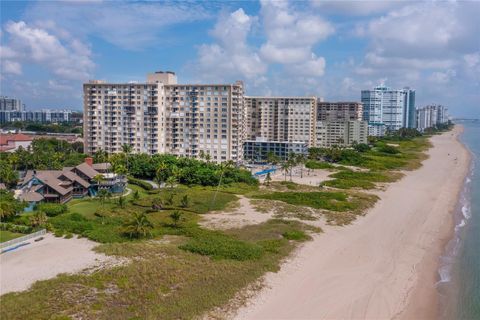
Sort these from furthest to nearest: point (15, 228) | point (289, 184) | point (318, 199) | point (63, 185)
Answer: point (289, 184) < point (318, 199) < point (63, 185) < point (15, 228)

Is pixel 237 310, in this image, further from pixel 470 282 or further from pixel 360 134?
pixel 360 134

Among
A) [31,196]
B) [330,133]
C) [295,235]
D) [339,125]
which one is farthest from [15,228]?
[339,125]

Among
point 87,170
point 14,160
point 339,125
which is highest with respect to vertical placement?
point 339,125

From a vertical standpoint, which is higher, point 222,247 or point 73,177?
point 73,177

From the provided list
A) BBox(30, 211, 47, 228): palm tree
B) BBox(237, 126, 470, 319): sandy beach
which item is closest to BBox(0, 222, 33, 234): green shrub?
BBox(30, 211, 47, 228): palm tree

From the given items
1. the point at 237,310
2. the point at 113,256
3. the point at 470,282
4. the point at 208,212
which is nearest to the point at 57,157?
the point at 208,212

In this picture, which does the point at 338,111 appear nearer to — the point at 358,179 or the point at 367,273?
the point at 358,179

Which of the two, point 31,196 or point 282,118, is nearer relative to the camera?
point 31,196

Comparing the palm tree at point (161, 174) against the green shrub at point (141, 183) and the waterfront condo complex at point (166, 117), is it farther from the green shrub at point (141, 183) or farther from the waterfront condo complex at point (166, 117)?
the waterfront condo complex at point (166, 117)
